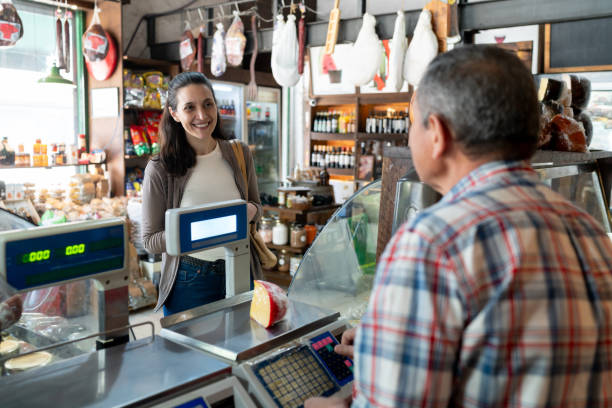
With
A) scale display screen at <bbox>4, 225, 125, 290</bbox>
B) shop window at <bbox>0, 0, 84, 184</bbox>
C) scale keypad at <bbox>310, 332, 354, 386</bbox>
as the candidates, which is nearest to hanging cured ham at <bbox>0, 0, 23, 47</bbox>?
shop window at <bbox>0, 0, 84, 184</bbox>

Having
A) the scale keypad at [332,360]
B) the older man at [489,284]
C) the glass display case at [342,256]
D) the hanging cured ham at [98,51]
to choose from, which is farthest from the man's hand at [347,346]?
the hanging cured ham at [98,51]

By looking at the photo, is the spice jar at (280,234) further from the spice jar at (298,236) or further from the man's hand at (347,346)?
the man's hand at (347,346)

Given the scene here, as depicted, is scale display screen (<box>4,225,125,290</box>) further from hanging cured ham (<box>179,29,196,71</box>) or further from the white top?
hanging cured ham (<box>179,29,196,71</box>)

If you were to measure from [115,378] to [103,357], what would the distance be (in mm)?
122

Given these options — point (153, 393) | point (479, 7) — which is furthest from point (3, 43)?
point (153, 393)

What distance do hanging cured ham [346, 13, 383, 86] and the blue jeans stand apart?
249cm

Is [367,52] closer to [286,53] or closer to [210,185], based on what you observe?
[286,53]

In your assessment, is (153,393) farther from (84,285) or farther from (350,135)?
(350,135)

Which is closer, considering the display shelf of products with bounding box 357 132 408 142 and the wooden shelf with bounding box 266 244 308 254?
the wooden shelf with bounding box 266 244 308 254

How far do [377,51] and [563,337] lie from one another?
12.1ft

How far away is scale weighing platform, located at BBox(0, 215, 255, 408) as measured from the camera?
102cm

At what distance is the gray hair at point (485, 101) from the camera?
819 millimetres

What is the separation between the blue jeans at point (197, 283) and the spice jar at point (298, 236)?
2801mm

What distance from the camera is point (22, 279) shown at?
1066 millimetres
